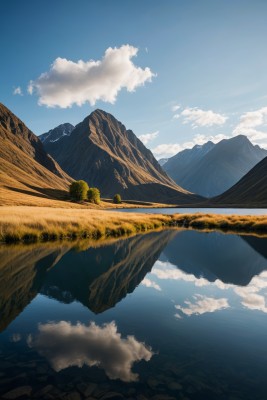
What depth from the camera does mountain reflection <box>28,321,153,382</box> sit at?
10500mm

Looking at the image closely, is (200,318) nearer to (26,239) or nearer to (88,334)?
(88,334)

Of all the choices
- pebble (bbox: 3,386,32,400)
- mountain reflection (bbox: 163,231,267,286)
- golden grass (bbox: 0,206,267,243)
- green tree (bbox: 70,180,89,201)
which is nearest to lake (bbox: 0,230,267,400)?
pebble (bbox: 3,386,32,400)

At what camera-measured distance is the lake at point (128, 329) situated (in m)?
9.29

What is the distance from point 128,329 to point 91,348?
2578mm

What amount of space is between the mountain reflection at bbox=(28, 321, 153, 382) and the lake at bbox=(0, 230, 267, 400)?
0.14ft

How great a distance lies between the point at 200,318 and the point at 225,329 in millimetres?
1781

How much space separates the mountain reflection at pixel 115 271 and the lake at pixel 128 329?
0.11 metres

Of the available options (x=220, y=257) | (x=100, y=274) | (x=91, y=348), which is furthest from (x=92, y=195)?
(x=91, y=348)

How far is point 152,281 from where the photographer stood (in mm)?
24219

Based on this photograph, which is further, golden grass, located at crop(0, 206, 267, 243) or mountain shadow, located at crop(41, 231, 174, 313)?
golden grass, located at crop(0, 206, 267, 243)

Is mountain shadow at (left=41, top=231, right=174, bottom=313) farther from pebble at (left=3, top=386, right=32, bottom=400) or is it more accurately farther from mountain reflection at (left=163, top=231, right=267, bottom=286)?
pebble at (left=3, top=386, right=32, bottom=400)

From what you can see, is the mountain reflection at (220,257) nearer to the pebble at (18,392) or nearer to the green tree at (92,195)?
the pebble at (18,392)

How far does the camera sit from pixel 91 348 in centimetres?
1192

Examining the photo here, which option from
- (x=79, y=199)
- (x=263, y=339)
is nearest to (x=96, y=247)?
(x=263, y=339)
